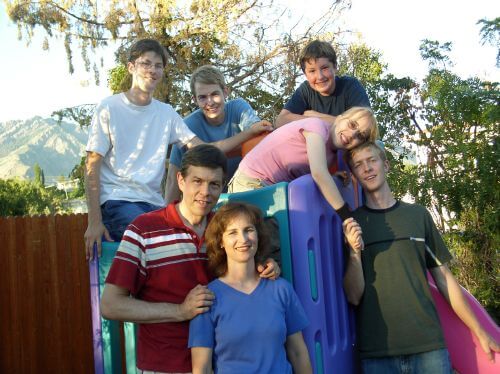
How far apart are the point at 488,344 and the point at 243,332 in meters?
1.37

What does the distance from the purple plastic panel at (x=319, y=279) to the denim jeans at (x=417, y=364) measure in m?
0.24

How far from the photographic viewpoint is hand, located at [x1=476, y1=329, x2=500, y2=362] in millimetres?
2803

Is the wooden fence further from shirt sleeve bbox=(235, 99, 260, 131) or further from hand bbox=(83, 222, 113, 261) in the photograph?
hand bbox=(83, 222, 113, 261)

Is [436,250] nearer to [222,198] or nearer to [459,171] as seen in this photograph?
[222,198]

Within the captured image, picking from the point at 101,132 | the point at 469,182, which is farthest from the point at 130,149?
the point at 469,182

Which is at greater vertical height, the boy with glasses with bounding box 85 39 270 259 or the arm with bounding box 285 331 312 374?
the boy with glasses with bounding box 85 39 270 259

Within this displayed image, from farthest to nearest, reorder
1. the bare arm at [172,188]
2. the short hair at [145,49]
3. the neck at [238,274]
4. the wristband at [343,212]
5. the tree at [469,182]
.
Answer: the tree at [469,182], the bare arm at [172,188], the short hair at [145,49], the wristband at [343,212], the neck at [238,274]

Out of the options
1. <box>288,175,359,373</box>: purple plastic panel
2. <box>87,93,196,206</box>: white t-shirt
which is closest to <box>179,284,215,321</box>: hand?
<box>288,175,359,373</box>: purple plastic panel

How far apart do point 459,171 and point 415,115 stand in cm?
394

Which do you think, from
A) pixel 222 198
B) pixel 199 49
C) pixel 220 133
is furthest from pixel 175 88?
pixel 222 198

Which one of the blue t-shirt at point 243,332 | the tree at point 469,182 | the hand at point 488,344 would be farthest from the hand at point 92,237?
the tree at point 469,182

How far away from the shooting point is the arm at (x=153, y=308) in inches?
84.7

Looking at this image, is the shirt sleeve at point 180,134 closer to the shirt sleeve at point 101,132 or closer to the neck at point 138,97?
the neck at point 138,97

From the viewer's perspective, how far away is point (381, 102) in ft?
35.4
